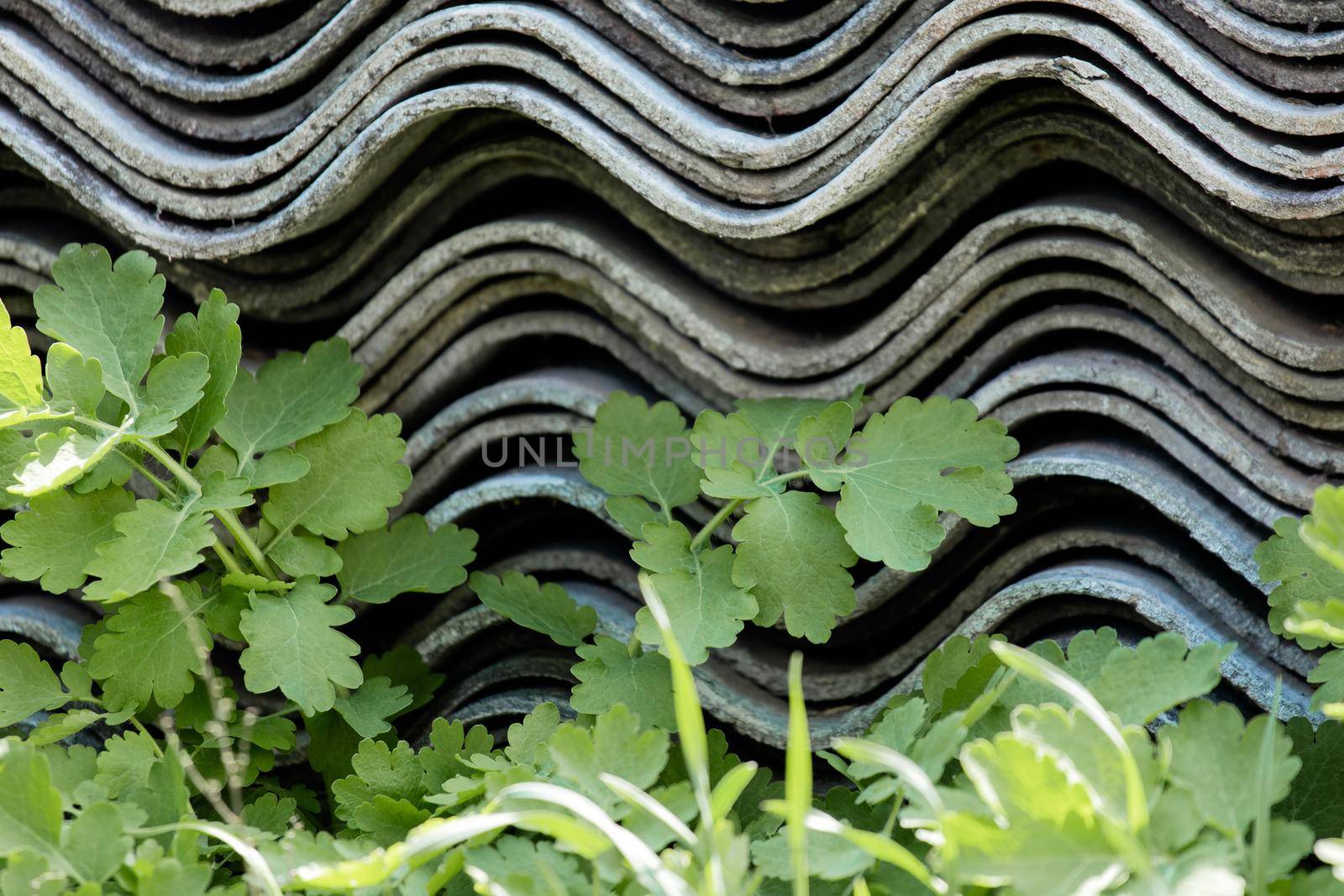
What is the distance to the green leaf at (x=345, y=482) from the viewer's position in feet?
5.95

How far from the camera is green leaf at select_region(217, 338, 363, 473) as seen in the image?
182 cm

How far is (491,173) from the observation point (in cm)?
202

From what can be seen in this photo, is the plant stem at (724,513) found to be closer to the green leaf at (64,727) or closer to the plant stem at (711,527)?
the plant stem at (711,527)

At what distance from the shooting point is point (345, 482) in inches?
72.4

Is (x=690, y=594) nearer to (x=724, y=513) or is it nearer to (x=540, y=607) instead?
(x=724, y=513)

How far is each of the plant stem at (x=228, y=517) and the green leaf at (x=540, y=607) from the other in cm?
32

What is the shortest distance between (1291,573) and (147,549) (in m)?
1.50

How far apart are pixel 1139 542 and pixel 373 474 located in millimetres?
1140

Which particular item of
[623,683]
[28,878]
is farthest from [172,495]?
[623,683]

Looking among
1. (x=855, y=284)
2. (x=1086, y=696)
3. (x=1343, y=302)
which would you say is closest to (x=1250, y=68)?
(x=1343, y=302)

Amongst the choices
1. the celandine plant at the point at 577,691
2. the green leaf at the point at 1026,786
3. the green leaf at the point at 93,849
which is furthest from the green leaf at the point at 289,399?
the green leaf at the point at 1026,786

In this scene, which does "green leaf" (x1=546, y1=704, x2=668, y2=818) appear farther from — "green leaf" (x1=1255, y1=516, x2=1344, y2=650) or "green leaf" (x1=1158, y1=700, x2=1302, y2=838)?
"green leaf" (x1=1255, y1=516, x2=1344, y2=650)

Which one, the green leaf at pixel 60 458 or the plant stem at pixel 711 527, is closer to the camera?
the green leaf at pixel 60 458

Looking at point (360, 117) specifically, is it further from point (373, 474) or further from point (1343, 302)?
point (1343, 302)
